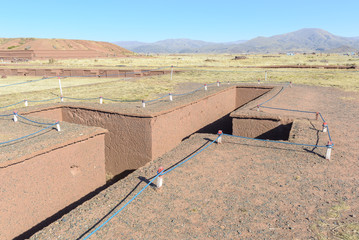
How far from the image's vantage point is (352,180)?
5.06 meters

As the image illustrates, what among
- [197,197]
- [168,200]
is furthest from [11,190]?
[197,197]

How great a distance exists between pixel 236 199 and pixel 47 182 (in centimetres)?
394

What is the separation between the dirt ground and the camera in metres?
3.70

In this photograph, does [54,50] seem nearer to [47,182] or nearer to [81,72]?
[81,72]

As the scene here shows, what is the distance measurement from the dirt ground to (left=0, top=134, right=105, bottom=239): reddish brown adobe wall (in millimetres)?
1782

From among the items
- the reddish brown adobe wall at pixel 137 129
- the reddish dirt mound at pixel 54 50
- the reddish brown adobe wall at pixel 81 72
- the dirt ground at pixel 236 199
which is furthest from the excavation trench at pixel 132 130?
the reddish dirt mound at pixel 54 50

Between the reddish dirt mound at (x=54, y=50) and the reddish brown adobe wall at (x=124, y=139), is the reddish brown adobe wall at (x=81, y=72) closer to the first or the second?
the reddish brown adobe wall at (x=124, y=139)

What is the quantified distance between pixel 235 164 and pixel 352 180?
7.12ft

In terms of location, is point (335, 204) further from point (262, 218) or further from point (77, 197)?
point (77, 197)

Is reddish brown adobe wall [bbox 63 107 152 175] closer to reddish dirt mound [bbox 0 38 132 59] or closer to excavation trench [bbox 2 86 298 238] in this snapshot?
excavation trench [bbox 2 86 298 238]

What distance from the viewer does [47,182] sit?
18.7 ft

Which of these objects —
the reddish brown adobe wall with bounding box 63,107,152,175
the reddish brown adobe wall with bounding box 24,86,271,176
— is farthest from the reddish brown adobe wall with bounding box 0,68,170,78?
the reddish brown adobe wall with bounding box 63,107,152,175

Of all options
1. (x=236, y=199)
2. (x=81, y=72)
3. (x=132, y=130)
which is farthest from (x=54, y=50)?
(x=236, y=199)

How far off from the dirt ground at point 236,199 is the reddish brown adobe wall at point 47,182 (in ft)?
5.85
